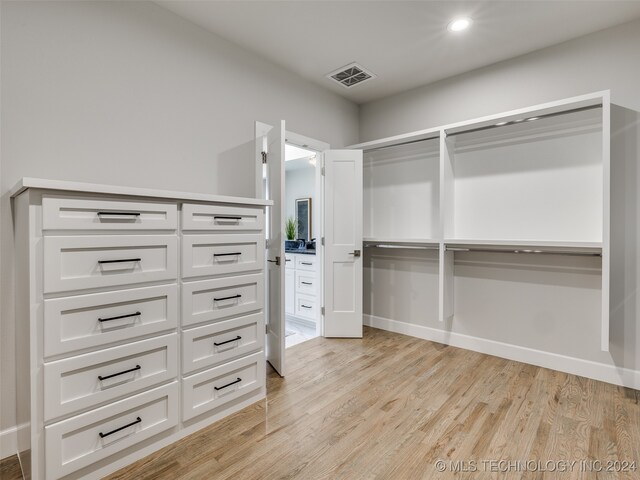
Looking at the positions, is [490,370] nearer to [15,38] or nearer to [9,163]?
[9,163]

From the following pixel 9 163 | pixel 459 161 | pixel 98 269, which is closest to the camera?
pixel 98 269

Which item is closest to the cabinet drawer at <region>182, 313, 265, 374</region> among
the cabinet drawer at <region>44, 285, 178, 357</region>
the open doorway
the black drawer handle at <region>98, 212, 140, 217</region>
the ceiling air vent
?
the cabinet drawer at <region>44, 285, 178, 357</region>

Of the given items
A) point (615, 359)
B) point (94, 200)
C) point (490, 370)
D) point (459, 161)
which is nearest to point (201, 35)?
point (94, 200)

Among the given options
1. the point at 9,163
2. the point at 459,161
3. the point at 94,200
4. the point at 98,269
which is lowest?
the point at 98,269

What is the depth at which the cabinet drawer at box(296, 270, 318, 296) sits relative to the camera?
170 inches

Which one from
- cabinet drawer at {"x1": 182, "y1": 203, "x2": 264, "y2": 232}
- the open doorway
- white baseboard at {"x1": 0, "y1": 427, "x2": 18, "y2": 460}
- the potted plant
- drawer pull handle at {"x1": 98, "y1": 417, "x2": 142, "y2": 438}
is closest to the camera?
drawer pull handle at {"x1": 98, "y1": 417, "x2": 142, "y2": 438}

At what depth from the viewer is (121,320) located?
5.43ft

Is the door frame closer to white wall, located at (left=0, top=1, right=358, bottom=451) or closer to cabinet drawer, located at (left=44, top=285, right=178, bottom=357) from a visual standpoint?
white wall, located at (left=0, top=1, right=358, bottom=451)

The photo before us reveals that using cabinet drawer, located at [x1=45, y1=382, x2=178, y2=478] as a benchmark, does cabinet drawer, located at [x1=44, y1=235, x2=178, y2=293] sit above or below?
above

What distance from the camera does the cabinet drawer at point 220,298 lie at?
1.94 m

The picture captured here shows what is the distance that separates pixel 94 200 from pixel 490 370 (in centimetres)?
314

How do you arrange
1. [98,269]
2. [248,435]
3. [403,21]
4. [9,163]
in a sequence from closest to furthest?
[98,269], [9,163], [248,435], [403,21]

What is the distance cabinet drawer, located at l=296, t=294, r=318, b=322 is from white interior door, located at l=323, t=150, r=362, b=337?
544 millimetres

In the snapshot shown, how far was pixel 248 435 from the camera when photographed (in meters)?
1.95
